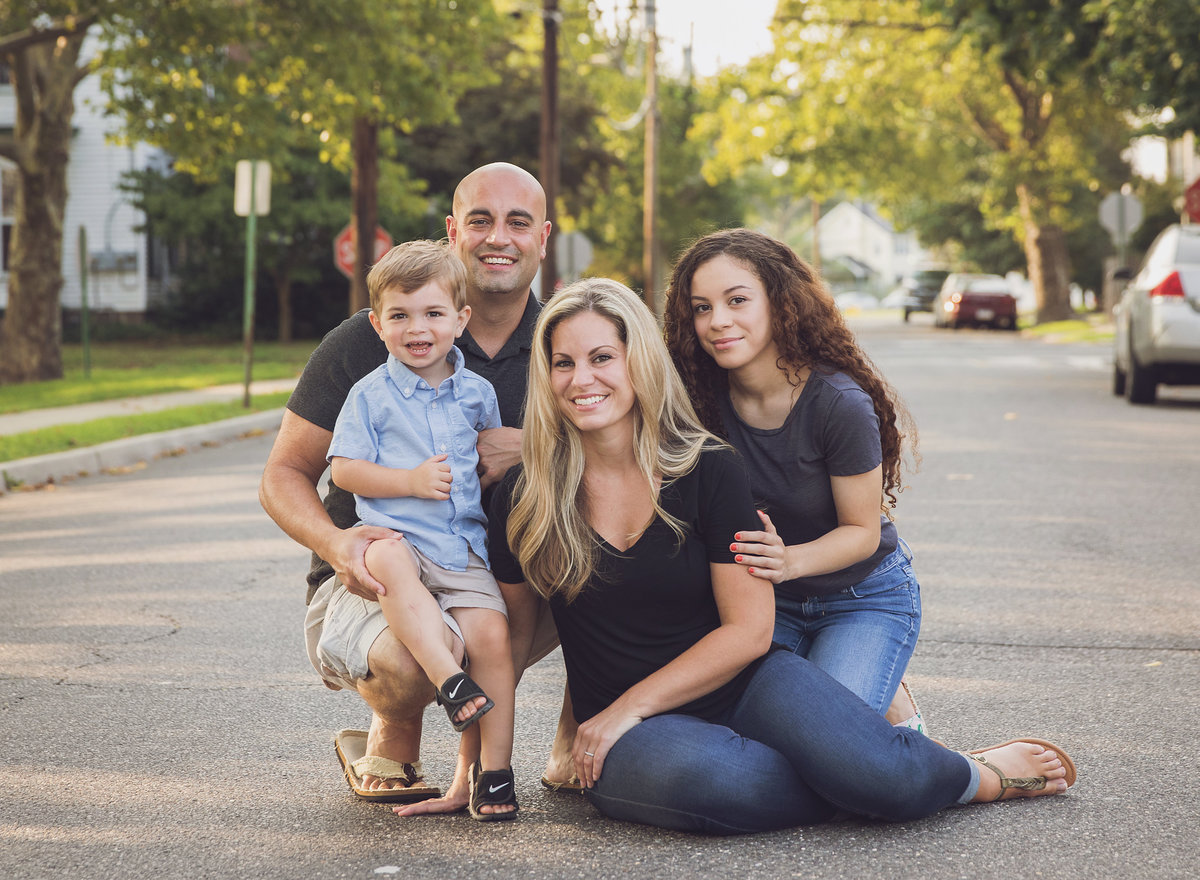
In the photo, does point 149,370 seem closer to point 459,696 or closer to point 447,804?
point 447,804

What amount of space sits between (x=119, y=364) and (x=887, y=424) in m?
24.2

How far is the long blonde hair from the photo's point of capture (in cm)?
377

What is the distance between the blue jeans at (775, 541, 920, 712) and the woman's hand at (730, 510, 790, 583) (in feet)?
1.35

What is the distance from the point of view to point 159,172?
35.5m

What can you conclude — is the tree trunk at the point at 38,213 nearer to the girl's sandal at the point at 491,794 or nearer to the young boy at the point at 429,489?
the young boy at the point at 429,489

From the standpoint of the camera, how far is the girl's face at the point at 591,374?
379cm

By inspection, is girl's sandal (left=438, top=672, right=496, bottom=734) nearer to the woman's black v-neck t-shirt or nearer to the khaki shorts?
the khaki shorts

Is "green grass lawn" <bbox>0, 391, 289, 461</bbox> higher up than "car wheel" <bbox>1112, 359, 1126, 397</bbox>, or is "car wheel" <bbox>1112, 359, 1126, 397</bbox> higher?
"car wheel" <bbox>1112, 359, 1126, 397</bbox>

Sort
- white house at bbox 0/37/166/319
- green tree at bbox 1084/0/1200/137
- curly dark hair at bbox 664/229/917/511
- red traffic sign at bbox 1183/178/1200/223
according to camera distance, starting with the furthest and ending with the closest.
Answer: white house at bbox 0/37/166/319 → red traffic sign at bbox 1183/178/1200/223 → green tree at bbox 1084/0/1200/137 → curly dark hair at bbox 664/229/917/511

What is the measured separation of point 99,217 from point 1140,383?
1206 inches

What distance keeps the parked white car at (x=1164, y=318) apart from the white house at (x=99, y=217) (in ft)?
96.4

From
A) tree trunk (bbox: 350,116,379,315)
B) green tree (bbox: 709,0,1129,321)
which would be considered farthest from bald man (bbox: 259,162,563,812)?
green tree (bbox: 709,0,1129,321)

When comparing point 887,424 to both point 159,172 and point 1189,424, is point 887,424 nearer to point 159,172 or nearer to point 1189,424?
point 1189,424

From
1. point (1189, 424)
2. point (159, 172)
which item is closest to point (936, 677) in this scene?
point (1189, 424)
